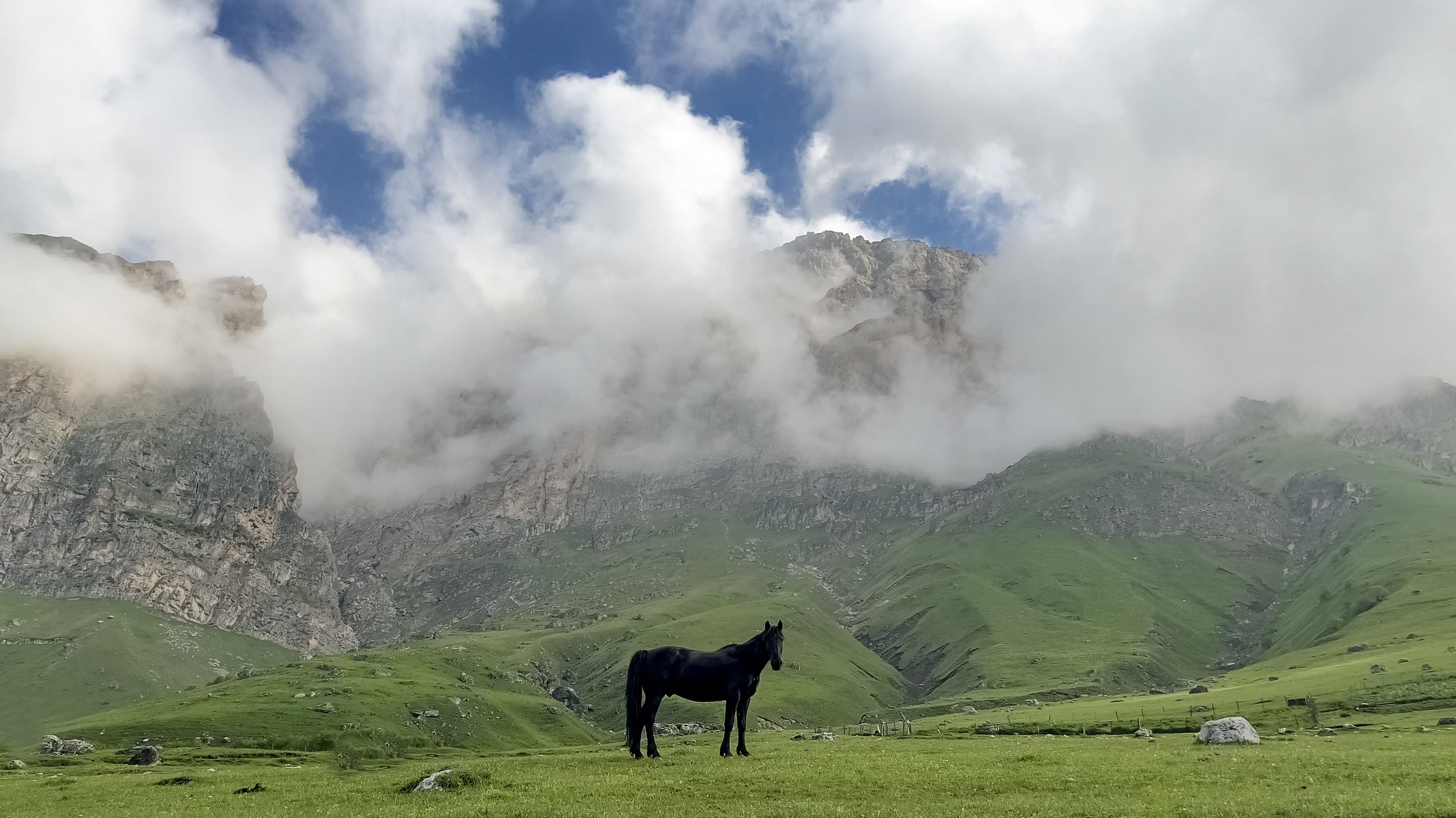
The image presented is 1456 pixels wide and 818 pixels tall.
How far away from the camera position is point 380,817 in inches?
1090

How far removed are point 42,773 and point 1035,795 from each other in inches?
3125

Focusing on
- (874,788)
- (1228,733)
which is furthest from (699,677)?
(1228,733)

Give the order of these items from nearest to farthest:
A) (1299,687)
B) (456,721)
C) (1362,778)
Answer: (1362,778) → (1299,687) → (456,721)

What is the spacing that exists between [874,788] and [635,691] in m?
13.0

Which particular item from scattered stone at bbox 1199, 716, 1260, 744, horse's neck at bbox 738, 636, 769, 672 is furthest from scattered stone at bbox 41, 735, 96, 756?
scattered stone at bbox 1199, 716, 1260, 744

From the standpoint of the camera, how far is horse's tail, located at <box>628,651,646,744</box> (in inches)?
1533

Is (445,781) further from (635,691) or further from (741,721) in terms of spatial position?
(741,721)

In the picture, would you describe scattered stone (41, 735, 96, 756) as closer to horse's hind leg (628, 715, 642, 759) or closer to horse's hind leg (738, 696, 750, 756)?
horse's hind leg (628, 715, 642, 759)

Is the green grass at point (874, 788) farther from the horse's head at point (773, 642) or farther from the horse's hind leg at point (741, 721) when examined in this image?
the horse's head at point (773, 642)

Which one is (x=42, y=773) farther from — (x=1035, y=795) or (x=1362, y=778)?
(x=1362, y=778)

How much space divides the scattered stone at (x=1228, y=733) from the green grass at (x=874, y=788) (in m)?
3.06

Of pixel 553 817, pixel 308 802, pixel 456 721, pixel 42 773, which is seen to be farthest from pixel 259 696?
pixel 553 817

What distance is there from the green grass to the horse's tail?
2175 millimetres

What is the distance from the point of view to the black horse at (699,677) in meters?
38.9
